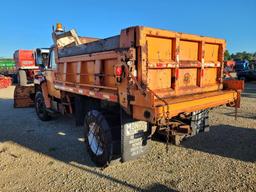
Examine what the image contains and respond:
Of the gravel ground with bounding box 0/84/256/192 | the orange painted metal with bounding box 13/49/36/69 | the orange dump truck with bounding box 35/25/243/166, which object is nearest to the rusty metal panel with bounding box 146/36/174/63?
the orange dump truck with bounding box 35/25/243/166

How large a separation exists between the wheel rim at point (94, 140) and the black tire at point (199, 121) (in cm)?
187

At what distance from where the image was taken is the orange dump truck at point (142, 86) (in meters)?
3.44

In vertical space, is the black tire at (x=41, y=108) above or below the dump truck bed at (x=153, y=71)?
below

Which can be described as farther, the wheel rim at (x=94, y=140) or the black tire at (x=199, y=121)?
the black tire at (x=199, y=121)

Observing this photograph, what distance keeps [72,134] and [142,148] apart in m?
3.02

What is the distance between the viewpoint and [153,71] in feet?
12.3

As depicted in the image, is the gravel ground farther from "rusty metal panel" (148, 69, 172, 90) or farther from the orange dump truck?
"rusty metal panel" (148, 69, 172, 90)

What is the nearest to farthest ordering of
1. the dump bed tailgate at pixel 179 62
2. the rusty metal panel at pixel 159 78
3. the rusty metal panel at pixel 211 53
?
the dump bed tailgate at pixel 179 62 → the rusty metal panel at pixel 159 78 → the rusty metal panel at pixel 211 53

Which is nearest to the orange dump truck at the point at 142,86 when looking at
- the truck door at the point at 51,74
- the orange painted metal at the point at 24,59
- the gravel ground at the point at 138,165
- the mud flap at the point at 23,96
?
the gravel ground at the point at 138,165

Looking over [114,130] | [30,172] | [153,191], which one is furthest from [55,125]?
[153,191]

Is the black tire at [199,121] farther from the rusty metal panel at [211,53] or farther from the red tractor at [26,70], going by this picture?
the red tractor at [26,70]

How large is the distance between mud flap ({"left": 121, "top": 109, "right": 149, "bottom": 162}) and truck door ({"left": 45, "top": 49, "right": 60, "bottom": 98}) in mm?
3404

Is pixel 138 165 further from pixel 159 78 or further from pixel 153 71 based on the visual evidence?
pixel 153 71

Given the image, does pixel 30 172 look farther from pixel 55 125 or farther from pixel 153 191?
pixel 55 125
